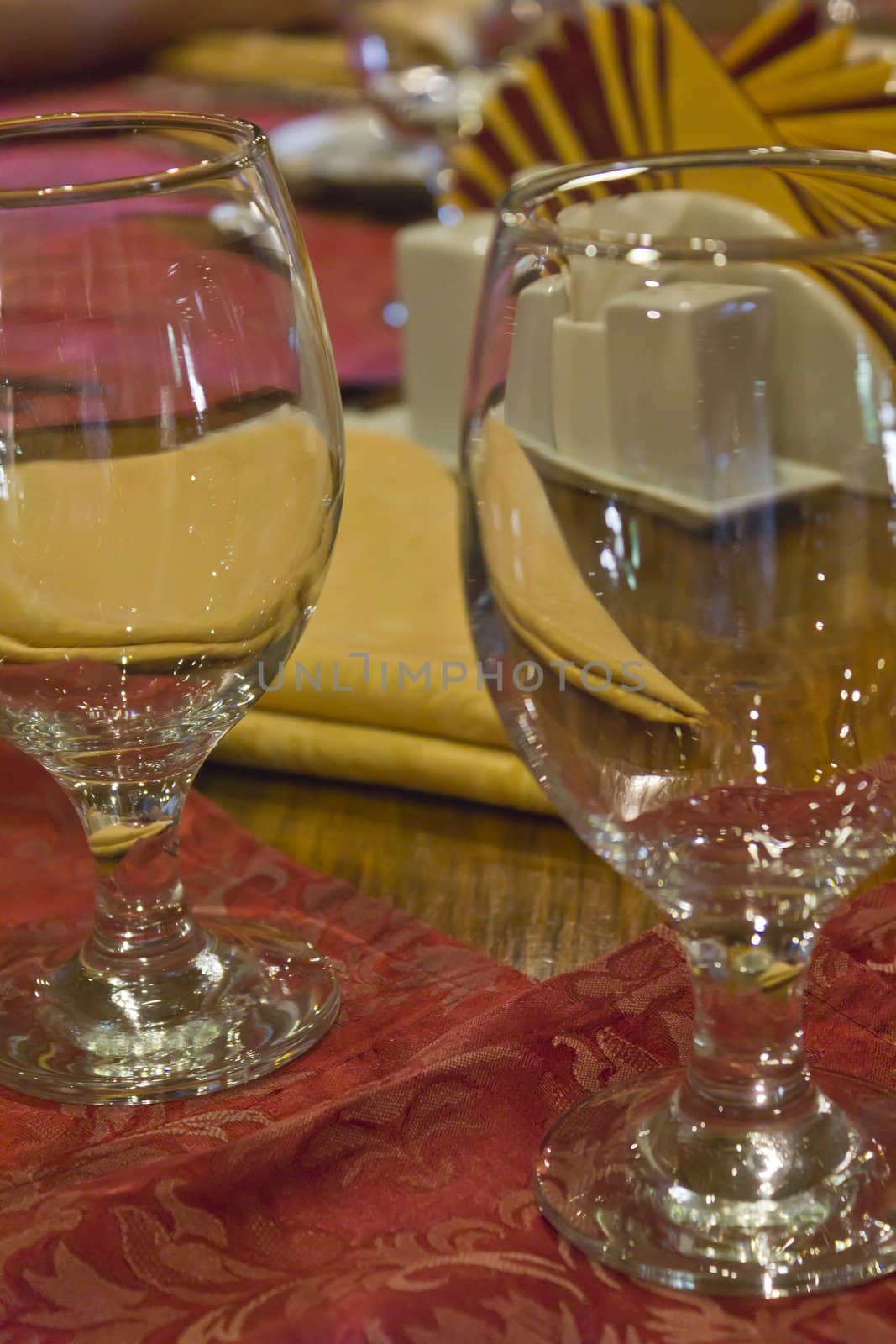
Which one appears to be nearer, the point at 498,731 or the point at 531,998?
the point at 531,998

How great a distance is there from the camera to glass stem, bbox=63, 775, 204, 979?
400 millimetres

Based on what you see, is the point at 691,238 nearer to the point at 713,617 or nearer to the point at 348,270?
the point at 713,617

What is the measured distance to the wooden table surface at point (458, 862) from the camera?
0.41m

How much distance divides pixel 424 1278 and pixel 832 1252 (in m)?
0.07

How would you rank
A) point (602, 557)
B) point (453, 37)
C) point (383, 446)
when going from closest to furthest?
point (602, 557) → point (383, 446) → point (453, 37)

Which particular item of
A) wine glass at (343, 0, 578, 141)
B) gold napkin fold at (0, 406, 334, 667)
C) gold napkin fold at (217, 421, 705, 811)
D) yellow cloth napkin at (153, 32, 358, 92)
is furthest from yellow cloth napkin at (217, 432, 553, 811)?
yellow cloth napkin at (153, 32, 358, 92)

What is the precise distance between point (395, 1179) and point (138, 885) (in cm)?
12

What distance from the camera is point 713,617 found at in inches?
10.8

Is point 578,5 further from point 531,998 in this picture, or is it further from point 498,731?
point 531,998

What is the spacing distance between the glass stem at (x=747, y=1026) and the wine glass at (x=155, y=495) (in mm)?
105

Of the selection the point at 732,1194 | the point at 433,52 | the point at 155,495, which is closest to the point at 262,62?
the point at 433,52

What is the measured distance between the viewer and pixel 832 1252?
283 millimetres

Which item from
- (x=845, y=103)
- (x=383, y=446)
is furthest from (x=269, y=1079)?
(x=845, y=103)

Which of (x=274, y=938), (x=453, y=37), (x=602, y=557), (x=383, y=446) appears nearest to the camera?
(x=602, y=557)
